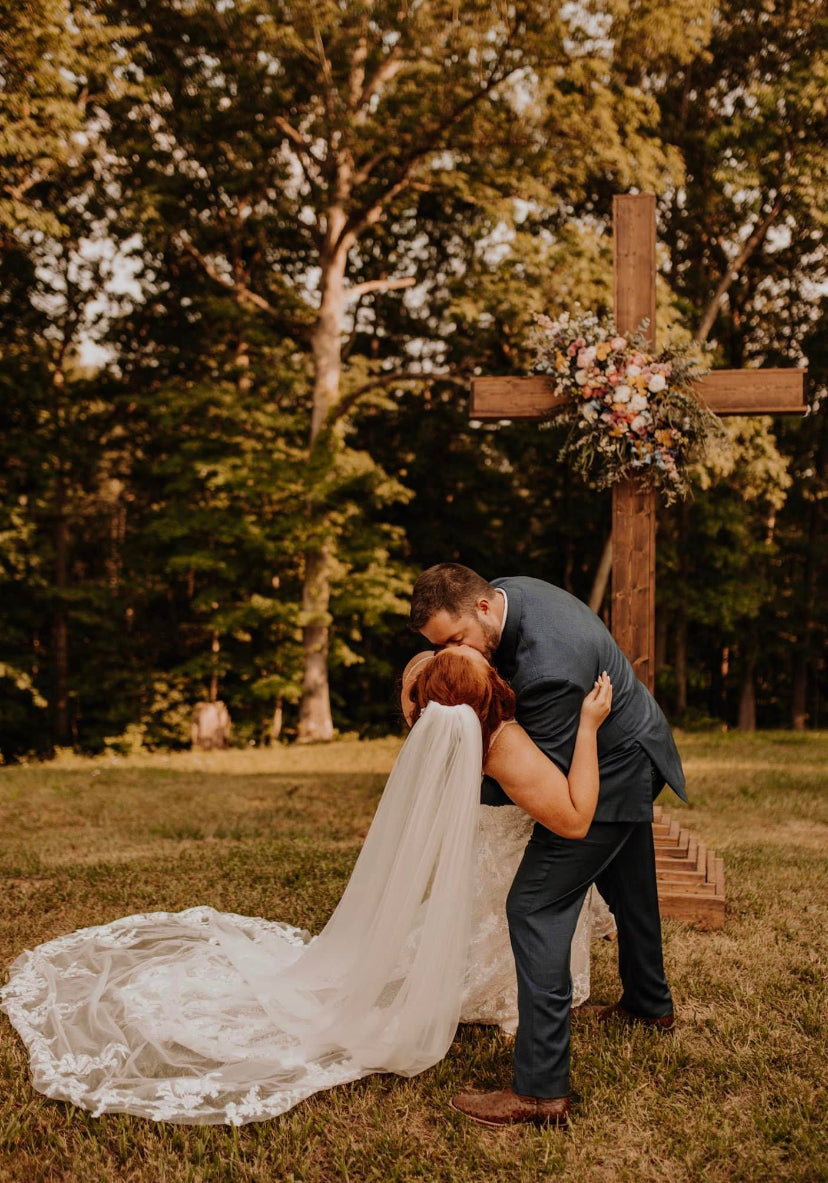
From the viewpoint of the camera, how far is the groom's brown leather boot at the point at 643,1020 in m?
3.68

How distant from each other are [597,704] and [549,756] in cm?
24

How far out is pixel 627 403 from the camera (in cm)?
526

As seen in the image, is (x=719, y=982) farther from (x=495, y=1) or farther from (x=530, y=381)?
(x=495, y=1)

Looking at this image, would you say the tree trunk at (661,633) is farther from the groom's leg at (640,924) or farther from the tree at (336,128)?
the groom's leg at (640,924)

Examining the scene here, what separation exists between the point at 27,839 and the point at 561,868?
16.5ft

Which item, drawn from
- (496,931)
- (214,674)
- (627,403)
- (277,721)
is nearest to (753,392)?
(627,403)

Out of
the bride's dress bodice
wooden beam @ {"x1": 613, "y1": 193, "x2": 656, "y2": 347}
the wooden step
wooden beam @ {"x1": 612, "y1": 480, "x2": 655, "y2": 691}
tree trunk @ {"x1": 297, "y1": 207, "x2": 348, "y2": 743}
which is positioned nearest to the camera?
the bride's dress bodice

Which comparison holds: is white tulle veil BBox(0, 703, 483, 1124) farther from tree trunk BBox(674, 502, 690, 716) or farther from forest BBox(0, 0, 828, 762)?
tree trunk BBox(674, 502, 690, 716)

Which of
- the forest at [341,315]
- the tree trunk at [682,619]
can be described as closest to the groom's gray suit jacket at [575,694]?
the forest at [341,315]

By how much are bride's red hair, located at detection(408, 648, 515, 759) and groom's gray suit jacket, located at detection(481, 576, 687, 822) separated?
2.6 inches

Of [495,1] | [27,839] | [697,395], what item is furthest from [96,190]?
[697,395]

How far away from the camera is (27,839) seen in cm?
694

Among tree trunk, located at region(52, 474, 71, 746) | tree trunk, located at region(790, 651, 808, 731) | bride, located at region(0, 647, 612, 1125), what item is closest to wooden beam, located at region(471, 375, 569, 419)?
bride, located at region(0, 647, 612, 1125)

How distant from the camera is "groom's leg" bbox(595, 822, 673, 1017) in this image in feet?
12.0
